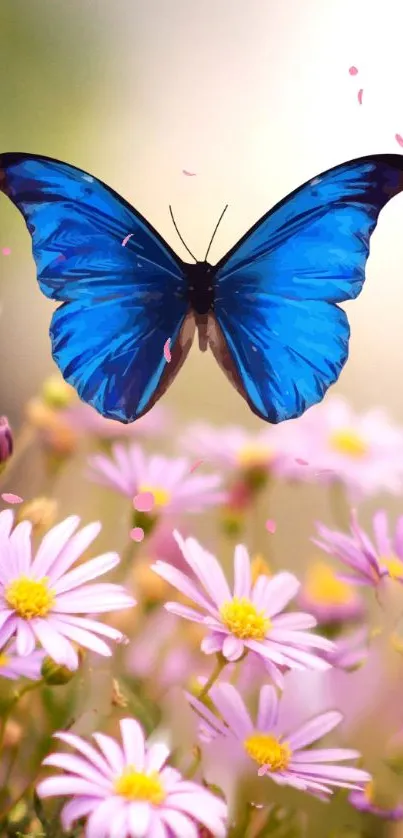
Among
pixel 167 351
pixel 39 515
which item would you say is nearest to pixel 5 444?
pixel 39 515

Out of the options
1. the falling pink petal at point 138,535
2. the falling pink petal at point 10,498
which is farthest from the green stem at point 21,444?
the falling pink petal at point 138,535

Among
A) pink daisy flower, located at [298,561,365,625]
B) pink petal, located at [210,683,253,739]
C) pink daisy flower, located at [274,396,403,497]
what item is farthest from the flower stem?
pink daisy flower, located at [274,396,403,497]

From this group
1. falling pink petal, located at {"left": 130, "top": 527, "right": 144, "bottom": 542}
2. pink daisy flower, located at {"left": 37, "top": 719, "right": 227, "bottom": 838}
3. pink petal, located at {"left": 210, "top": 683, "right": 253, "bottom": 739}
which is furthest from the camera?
falling pink petal, located at {"left": 130, "top": 527, "right": 144, "bottom": 542}

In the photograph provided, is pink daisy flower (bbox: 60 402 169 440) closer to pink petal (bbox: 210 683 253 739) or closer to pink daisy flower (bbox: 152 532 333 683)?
pink daisy flower (bbox: 152 532 333 683)

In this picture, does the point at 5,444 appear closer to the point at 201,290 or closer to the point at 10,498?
the point at 10,498

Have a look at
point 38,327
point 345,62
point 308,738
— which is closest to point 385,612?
point 308,738
